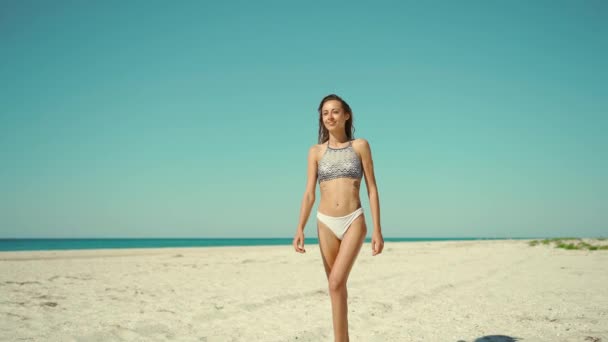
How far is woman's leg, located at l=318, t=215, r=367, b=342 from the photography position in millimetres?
3826

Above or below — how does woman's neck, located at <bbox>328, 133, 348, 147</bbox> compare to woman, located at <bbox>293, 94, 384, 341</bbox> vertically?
above

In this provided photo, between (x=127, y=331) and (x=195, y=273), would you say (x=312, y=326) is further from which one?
(x=195, y=273)

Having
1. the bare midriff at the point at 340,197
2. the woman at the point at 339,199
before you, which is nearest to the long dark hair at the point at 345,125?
the woman at the point at 339,199

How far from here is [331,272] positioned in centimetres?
391

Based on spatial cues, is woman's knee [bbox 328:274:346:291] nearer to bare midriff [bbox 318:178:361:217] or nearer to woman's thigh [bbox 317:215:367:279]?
woman's thigh [bbox 317:215:367:279]

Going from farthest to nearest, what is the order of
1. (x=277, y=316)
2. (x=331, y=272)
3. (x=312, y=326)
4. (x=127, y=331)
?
1. (x=277, y=316)
2. (x=312, y=326)
3. (x=127, y=331)
4. (x=331, y=272)

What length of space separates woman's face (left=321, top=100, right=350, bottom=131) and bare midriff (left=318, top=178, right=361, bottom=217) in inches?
23.4

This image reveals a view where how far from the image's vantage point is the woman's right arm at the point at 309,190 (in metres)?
4.43

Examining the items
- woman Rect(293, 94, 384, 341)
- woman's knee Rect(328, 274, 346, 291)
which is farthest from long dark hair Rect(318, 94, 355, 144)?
woman's knee Rect(328, 274, 346, 291)

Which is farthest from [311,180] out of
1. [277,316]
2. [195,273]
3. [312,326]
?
[195,273]

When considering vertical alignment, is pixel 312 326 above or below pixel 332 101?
below

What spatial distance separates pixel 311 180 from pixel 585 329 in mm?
4555

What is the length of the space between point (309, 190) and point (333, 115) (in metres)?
0.86

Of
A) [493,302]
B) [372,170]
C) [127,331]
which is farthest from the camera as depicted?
[493,302]
